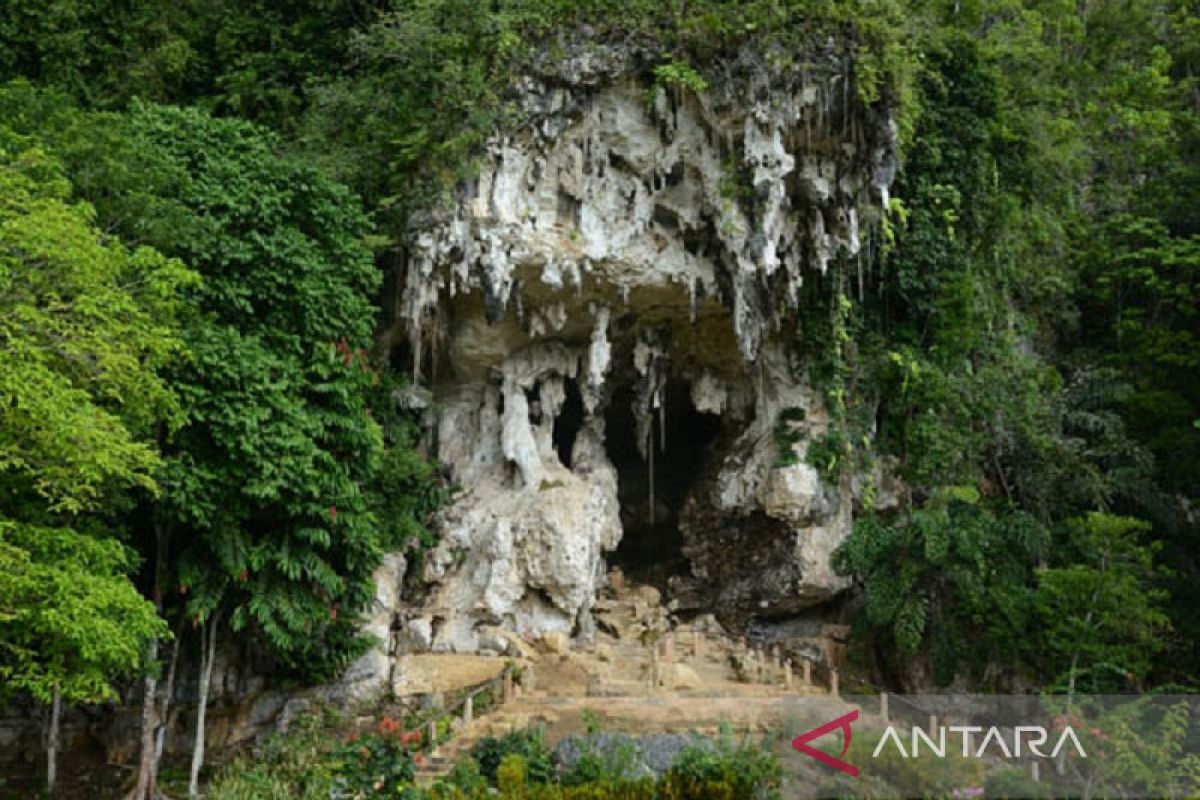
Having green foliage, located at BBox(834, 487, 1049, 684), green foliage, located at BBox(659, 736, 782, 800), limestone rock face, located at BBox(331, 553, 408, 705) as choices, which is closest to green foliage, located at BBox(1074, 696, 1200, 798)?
green foliage, located at BBox(659, 736, 782, 800)

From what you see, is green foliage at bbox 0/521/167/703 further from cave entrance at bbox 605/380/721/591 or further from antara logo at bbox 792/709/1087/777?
cave entrance at bbox 605/380/721/591

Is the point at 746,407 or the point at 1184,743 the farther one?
the point at 746,407

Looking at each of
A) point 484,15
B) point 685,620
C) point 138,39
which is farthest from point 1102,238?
point 138,39

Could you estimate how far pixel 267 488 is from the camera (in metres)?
12.0

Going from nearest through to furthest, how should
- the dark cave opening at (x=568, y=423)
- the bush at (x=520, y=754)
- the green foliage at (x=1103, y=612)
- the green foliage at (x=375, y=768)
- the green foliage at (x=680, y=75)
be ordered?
the green foliage at (x=375, y=768) < the bush at (x=520, y=754) < the green foliage at (x=1103, y=612) < the green foliage at (x=680, y=75) < the dark cave opening at (x=568, y=423)

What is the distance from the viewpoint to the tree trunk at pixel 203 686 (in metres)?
12.6

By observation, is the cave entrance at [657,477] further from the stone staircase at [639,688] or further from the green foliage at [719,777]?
the green foliage at [719,777]

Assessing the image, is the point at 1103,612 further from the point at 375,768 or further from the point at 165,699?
the point at 165,699

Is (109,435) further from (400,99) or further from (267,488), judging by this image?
(400,99)

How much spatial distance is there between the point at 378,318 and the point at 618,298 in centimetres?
438

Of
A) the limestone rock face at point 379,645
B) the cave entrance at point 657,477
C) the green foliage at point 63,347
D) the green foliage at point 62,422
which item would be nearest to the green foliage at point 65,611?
the green foliage at point 62,422

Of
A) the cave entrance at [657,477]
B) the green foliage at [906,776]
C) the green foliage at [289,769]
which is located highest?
the cave entrance at [657,477]

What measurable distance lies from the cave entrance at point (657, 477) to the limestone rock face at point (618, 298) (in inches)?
87.3

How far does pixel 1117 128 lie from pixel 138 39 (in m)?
22.5
